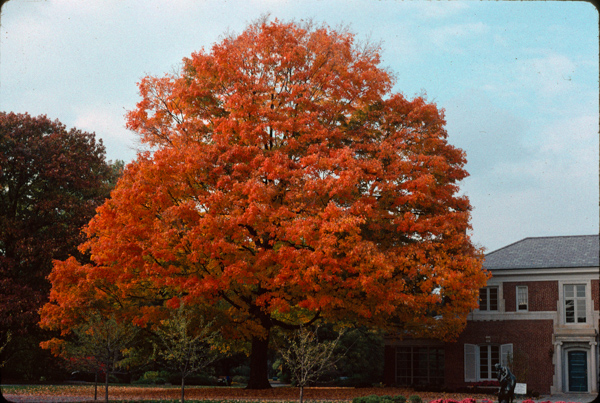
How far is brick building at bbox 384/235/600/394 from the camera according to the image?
1246 inches

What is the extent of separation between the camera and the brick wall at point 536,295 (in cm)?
3269

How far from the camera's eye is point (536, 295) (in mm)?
33031

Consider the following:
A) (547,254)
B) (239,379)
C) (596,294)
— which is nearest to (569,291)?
(596,294)

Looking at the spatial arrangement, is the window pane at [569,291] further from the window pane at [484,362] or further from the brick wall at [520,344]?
the window pane at [484,362]

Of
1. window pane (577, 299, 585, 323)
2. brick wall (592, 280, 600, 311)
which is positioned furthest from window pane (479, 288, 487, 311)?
brick wall (592, 280, 600, 311)

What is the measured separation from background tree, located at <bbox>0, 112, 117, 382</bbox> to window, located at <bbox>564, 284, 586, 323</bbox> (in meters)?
26.1

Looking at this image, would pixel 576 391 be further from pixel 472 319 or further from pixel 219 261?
pixel 219 261

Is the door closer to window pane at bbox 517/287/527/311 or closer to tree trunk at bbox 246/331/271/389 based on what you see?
window pane at bbox 517/287/527/311

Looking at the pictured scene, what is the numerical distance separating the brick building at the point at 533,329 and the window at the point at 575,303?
0.05 m

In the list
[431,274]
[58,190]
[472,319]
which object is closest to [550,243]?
[472,319]

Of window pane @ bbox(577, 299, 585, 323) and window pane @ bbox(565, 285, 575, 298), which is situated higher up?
window pane @ bbox(565, 285, 575, 298)

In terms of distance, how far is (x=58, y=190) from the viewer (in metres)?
36.6

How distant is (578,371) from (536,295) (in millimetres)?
4242

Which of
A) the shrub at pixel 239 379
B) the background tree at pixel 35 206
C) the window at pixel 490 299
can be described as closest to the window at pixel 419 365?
the window at pixel 490 299
